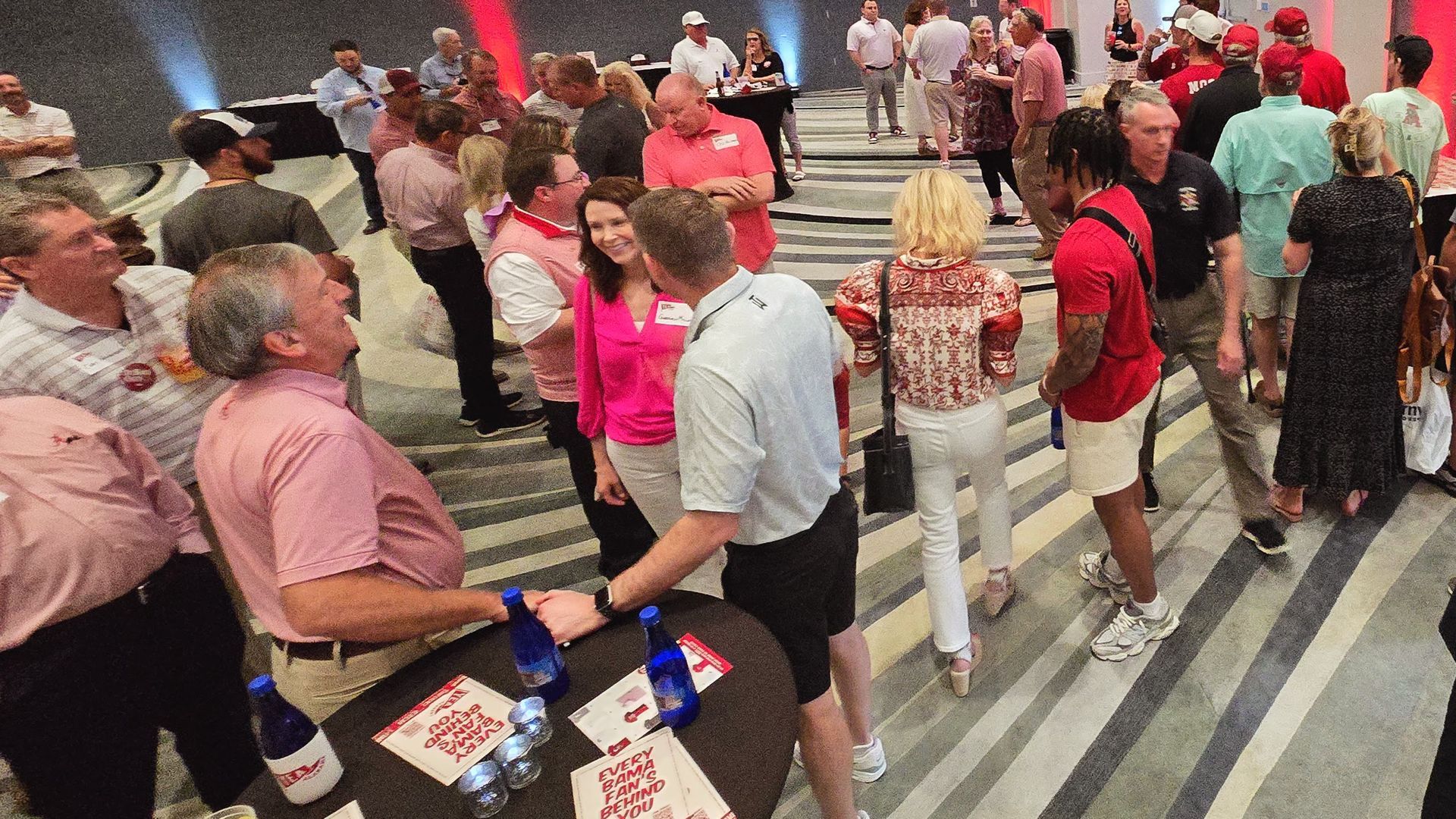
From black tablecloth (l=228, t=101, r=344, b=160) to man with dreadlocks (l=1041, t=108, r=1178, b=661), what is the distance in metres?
9.53

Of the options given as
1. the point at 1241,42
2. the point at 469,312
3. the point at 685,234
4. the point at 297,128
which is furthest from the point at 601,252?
the point at 297,128

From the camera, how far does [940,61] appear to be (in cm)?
698

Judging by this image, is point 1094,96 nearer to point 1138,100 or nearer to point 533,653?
point 1138,100

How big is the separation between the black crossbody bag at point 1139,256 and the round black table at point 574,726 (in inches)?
54.9

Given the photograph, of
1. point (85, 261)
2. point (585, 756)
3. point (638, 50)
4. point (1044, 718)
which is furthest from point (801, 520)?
point (638, 50)

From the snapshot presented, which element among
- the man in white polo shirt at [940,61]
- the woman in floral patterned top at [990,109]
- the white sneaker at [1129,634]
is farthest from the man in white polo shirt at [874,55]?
the white sneaker at [1129,634]

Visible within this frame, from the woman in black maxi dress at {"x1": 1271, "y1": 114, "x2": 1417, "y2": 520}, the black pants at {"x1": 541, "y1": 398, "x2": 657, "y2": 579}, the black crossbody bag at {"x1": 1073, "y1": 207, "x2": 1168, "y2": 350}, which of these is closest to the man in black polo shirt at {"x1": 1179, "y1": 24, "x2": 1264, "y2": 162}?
the woman in black maxi dress at {"x1": 1271, "y1": 114, "x2": 1417, "y2": 520}

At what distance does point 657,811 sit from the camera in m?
→ 1.24

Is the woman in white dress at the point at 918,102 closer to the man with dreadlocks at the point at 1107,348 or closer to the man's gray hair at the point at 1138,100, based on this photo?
the man's gray hair at the point at 1138,100

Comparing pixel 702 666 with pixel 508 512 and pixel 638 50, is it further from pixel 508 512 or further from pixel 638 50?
pixel 638 50

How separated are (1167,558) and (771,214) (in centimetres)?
496

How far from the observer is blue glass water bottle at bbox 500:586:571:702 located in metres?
1.45

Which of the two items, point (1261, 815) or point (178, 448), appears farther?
point (178, 448)

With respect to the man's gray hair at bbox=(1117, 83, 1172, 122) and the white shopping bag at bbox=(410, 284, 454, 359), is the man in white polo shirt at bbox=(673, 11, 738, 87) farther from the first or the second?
the man's gray hair at bbox=(1117, 83, 1172, 122)
